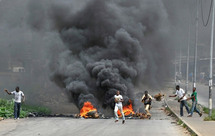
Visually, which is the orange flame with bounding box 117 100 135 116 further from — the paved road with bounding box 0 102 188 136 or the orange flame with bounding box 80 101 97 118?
the paved road with bounding box 0 102 188 136

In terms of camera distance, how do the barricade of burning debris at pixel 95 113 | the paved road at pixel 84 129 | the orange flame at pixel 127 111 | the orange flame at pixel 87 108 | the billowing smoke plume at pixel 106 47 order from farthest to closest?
1. the billowing smoke plume at pixel 106 47
2. the orange flame at pixel 127 111
3. the orange flame at pixel 87 108
4. the barricade of burning debris at pixel 95 113
5. the paved road at pixel 84 129

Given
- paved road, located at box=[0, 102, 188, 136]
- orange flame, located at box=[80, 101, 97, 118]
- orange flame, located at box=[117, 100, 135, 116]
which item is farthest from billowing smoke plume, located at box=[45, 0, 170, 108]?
paved road, located at box=[0, 102, 188, 136]

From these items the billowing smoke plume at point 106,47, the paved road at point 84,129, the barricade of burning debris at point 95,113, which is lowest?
the paved road at point 84,129

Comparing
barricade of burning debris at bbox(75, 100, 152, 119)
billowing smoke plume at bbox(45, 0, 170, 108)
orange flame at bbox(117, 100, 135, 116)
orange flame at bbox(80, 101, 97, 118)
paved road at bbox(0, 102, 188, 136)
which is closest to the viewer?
paved road at bbox(0, 102, 188, 136)

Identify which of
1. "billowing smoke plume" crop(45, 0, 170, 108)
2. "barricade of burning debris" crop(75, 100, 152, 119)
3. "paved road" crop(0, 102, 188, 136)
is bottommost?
"paved road" crop(0, 102, 188, 136)

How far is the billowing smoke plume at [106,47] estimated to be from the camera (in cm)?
2608

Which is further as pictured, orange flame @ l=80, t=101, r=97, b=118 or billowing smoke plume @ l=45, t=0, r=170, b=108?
billowing smoke plume @ l=45, t=0, r=170, b=108

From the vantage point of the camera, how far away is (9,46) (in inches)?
1606

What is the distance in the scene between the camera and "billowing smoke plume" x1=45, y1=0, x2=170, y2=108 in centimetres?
2608

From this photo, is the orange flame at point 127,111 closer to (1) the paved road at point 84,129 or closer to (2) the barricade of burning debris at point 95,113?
(2) the barricade of burning debris at point 95,113

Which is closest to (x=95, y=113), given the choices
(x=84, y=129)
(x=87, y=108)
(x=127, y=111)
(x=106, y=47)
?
(x=87, y=108)

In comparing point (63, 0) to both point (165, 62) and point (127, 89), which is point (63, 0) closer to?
point (127, 89)

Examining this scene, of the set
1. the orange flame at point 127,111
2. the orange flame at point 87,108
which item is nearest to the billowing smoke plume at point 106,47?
the orange flame at point 127,111

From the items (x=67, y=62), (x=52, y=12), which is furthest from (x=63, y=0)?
(x=67, y=62)
